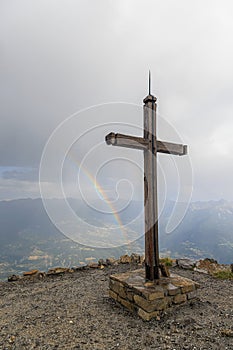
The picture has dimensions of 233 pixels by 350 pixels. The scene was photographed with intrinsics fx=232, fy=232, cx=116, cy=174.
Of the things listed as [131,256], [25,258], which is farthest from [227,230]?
[131,256]

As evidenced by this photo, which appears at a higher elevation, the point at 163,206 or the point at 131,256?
the point at 163,206

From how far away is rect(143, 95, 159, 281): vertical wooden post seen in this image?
588 centimetres

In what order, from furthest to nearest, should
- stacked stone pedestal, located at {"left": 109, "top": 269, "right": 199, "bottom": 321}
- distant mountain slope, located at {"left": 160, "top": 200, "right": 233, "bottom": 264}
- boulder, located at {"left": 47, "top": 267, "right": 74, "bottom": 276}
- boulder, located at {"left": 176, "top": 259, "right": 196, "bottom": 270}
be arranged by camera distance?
distant mountain slope, located at {"left": 160, "top": 200, "right": 233, "bottom": 264}, boulder, located at {"left": 176, "top": 259, "right": 196, "bottom": 270}, boulder, located at {"left": 47, "top": 267, "right": 74, "bottom": 276}, stacked stone pedestal, located at {"left": 109, "top": 269, "right": 199, "bottom": 321}

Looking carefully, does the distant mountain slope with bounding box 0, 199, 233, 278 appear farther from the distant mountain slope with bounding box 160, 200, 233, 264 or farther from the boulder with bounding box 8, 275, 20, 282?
the boulder with bounding box 8, 275, 20, 282

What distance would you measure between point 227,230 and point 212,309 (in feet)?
385

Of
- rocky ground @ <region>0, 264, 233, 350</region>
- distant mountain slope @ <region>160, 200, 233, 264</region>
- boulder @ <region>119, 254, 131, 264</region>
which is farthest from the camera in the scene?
distant mountain slope @ <region>160, 200, 233, 264</region>

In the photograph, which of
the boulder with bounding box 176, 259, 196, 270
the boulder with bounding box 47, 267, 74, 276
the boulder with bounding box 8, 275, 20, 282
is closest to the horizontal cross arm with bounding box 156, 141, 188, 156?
the boulder with bounding box 176, 259, 196, 270

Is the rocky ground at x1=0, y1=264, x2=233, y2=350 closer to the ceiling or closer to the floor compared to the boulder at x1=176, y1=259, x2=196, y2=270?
closer to the floor

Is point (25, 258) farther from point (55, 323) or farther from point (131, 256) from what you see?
point (55, 323)

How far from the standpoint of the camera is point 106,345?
387 centimetres

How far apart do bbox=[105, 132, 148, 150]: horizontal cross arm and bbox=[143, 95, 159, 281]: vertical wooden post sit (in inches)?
9.2

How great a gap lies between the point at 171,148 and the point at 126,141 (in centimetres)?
167

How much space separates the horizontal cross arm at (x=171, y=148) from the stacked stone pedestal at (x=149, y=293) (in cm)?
341

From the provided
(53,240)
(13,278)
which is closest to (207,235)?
(53,240)
